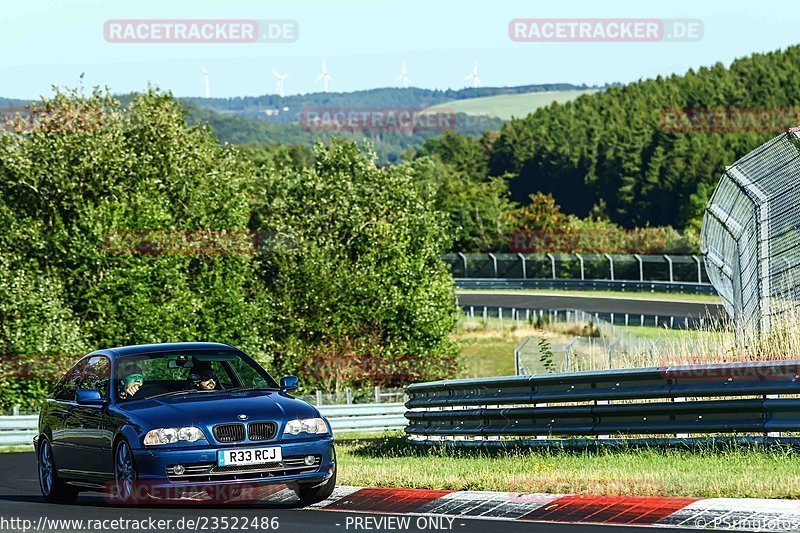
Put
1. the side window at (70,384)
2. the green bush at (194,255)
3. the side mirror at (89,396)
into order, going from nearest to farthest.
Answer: the side mirror at (89,396) < the side window at (70,384) < the green bush at (194,255)

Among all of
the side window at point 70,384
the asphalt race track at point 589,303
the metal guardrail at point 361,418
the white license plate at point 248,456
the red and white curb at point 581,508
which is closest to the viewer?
the red and white curb at point 581,508

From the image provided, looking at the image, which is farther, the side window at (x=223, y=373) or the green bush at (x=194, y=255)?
the green bush at (x=194, y=255)

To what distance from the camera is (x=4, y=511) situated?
11.7 meters

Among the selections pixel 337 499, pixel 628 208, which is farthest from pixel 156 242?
pixel 628 208

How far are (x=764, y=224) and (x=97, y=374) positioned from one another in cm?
881

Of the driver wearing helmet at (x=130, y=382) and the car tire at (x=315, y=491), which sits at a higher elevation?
the driver wearing helmet at (x=130, y=382)

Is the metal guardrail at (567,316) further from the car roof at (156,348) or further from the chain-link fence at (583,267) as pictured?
the car roof at (156,348)

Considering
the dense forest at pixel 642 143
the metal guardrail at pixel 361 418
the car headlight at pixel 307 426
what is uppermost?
the dense forest at pixel 642 143

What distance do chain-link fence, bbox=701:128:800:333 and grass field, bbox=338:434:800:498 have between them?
11.1 ft

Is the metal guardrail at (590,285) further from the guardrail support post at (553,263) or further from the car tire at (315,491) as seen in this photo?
the car tire at (315,491)

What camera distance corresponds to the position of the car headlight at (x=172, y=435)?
10.6 metres

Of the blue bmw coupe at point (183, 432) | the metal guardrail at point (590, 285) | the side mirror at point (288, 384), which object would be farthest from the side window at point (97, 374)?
the metal guardrail at point (590, 285)

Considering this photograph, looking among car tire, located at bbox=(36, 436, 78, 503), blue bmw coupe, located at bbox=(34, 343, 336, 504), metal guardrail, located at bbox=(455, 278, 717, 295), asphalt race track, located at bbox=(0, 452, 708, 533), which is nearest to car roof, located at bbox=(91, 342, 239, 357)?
blue bmw coupe, located at bbox=(34, 343, 336, 504)

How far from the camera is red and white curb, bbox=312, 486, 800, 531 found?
848 cm
